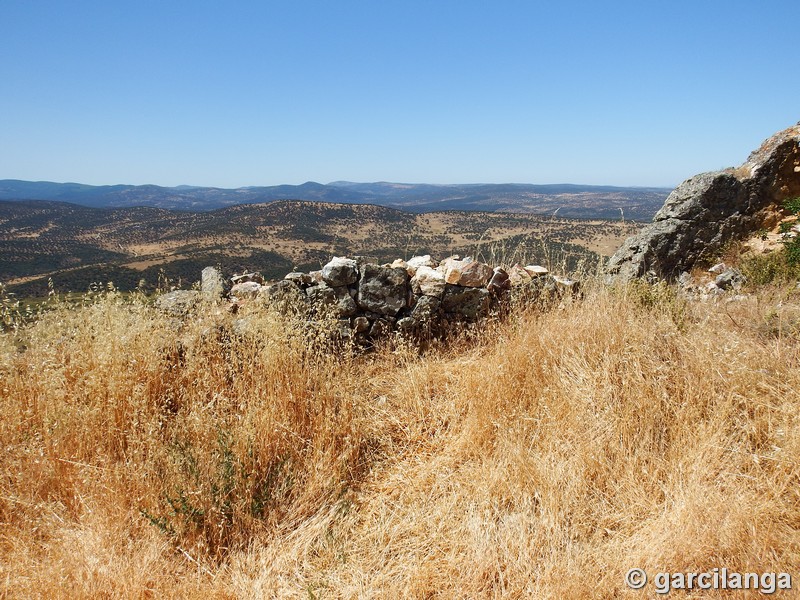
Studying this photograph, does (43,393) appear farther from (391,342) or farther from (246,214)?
(246,214)

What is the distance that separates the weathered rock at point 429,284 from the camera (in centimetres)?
543

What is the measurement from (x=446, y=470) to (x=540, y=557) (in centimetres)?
95

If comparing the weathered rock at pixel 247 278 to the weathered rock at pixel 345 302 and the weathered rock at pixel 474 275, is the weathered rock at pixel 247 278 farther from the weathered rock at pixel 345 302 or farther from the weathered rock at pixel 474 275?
the weathered rock at pixel 474 275

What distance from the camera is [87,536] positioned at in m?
2.30

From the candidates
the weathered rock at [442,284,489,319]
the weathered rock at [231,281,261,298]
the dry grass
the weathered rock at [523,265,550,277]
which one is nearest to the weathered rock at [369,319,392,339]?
the weathered rock at [442,284,489,319]

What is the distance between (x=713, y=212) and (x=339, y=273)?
24.6 ft

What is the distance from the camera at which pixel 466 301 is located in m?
5.54

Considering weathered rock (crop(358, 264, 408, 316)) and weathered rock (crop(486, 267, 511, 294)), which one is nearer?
weathered rock (crop(358, 264, 408, 316))

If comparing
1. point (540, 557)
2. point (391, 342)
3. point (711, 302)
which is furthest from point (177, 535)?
point (711, 302)

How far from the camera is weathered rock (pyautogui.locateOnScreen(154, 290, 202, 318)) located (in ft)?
14.9

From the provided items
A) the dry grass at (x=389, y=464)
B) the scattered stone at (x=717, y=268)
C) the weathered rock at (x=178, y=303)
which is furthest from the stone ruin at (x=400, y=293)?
the scattered stone at (x=717, y=268)

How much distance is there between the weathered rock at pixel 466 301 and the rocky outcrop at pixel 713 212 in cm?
362

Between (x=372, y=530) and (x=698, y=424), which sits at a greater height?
(x=698, y=424)

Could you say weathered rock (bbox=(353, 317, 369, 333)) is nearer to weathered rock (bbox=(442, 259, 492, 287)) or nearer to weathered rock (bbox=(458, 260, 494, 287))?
weathered rock (bbox=(442, 259, 492, 287))
